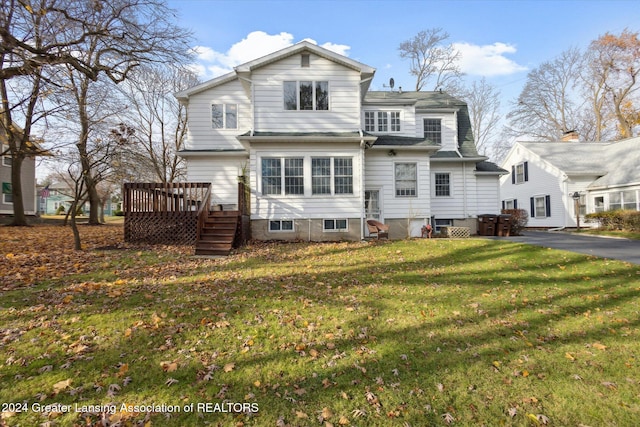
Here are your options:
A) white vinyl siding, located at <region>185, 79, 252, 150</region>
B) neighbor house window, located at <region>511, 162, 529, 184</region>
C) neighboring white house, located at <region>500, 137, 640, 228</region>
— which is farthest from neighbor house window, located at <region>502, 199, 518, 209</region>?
white vinyl siding, located at <region>185, 79, 252, 150</region>

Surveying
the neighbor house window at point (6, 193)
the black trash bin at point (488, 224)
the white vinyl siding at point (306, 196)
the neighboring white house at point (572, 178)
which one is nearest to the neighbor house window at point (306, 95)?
the white vinyl siding at point (306, 196)

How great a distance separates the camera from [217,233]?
11227mm

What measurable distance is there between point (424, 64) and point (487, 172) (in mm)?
21244

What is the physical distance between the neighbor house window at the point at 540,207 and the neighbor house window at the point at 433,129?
39.0 ft

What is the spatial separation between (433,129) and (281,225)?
32.8 feet

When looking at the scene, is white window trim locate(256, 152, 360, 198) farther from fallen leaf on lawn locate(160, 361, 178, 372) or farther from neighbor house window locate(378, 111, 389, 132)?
fallen leaf on lawn locate(160, 361, 178, 372)

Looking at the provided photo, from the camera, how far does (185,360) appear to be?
3824 millimetres

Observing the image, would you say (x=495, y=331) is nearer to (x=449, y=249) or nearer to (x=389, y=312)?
(x=389, y=312)

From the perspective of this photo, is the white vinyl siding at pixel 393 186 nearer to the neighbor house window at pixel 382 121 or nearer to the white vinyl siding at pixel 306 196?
the neighbor house window at pixel 382 121

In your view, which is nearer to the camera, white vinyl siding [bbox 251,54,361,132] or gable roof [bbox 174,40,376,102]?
gable roof [bbox 174,40,376,102]

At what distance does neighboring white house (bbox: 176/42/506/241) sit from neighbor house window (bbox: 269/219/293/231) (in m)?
0.04

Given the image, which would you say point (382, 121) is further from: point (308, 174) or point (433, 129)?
point (308, 174)

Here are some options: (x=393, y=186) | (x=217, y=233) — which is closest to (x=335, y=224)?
(x=393, y=186)

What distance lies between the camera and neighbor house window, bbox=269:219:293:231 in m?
13.2
